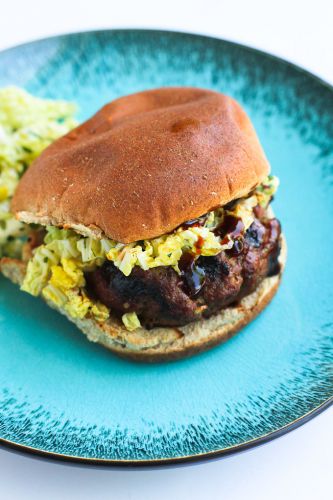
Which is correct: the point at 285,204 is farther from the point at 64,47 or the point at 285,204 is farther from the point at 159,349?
the point at 64,47

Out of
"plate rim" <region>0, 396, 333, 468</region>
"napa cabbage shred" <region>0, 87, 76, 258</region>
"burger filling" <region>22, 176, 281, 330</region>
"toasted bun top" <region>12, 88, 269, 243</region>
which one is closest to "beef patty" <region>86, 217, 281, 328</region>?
"burger filling" <region>22, 176, 281, 330</region>

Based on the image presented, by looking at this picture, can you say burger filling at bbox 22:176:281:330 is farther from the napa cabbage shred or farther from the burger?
the napa cabbage shred

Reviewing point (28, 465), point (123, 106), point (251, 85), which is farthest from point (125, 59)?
point (28, 465)

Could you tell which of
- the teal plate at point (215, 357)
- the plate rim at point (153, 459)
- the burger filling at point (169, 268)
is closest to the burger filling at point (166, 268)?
the burger filling at point (169, 268)

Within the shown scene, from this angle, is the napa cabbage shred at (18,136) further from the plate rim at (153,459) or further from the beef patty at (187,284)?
the plate rim at (153,459)

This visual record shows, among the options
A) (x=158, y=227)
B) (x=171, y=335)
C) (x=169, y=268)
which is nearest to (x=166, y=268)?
(x=169, y=268)

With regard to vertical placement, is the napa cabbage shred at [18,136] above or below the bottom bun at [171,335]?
above
